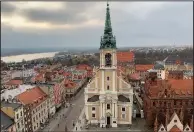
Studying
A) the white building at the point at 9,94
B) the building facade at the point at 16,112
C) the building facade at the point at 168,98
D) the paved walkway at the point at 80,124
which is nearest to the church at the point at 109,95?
the paved walkway at the point at 80,124

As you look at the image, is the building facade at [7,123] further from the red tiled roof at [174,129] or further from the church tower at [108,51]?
the red tiled roof at [174,129]

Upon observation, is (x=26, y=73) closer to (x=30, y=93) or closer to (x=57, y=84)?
(x=57, y=84)

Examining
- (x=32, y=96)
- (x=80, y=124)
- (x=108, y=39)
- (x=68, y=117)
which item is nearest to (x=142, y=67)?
(x=68, y=117)

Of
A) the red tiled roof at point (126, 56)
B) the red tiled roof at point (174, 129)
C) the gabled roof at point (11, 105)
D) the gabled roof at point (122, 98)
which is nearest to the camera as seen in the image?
the red tiled roof at point (174, 129)

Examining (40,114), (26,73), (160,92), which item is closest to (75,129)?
(40,114)

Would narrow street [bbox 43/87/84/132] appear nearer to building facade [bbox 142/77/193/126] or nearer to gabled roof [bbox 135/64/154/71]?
building facade [bbox 142/77/193/126]

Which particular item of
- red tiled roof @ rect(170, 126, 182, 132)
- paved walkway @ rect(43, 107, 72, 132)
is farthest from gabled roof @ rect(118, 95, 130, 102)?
red tiled roof @ rect(170, 126, 182, 132)
